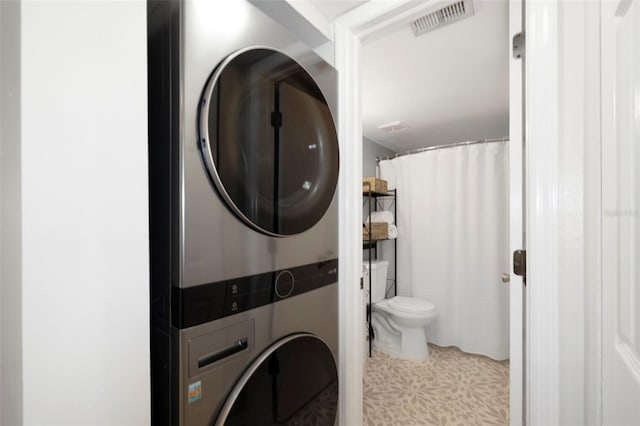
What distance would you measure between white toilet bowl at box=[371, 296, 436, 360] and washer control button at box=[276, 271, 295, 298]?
1.89m

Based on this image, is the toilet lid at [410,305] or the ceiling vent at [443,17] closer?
the ceiling vent at [443,17]

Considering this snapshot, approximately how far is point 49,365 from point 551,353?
3.85 ft

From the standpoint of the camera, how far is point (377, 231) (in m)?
2.80

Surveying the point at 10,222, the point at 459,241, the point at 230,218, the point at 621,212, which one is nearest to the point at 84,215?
the point at 10,222

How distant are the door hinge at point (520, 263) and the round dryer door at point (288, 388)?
69 centimetres

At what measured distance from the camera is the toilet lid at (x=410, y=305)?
8.46 ft

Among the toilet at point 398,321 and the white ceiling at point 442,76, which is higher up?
the white ceiling at point 442,76

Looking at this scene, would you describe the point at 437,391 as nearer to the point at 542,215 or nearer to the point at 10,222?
the point at 542,215

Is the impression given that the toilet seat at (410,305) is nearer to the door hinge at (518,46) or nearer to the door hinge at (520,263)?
the door hinge at (520,263)

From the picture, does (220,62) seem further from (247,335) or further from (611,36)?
(611,36)

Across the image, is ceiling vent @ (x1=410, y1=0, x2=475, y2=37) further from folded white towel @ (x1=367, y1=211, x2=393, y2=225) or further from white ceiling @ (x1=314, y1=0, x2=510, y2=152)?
folded white towel @ (x1=367, y1=211, x2=393, y2=225)

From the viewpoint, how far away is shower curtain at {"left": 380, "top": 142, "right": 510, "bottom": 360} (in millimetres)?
2584

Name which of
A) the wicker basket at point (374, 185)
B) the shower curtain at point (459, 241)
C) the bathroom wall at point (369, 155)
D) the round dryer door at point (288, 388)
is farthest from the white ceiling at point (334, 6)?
the bathroom wall at point (369, 155)

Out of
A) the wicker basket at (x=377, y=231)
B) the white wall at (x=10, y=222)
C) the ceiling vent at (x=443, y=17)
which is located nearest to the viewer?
the white wall at (x=10, y=222)
